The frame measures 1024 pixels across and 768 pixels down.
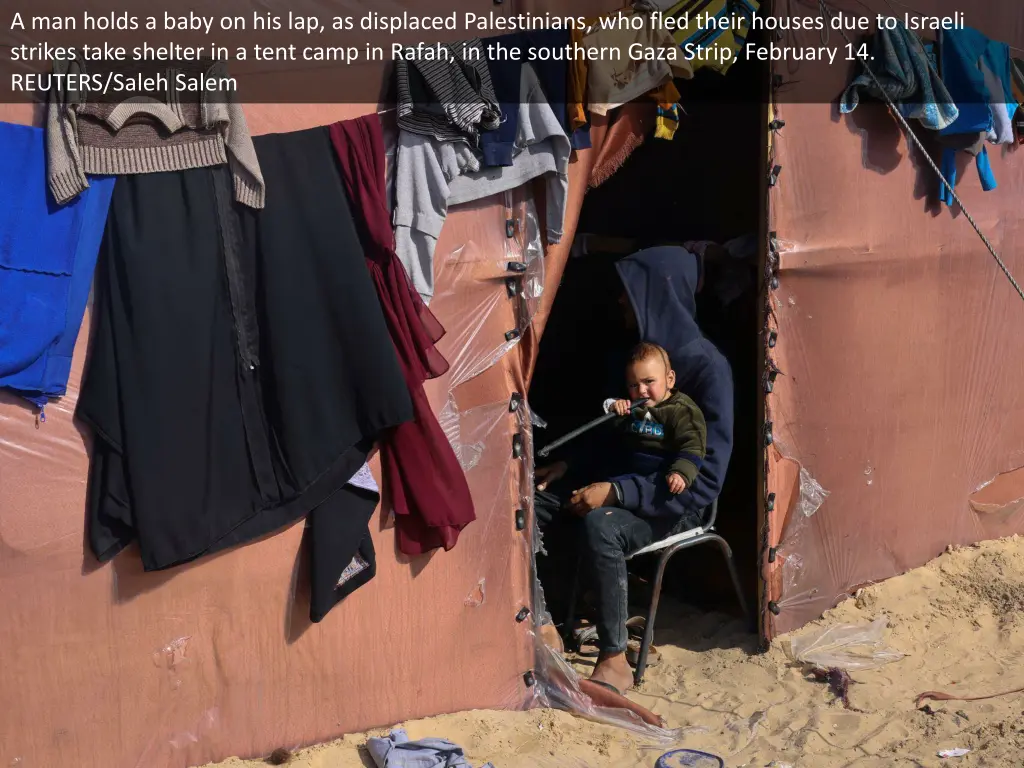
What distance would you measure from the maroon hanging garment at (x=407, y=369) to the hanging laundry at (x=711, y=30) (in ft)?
4.02

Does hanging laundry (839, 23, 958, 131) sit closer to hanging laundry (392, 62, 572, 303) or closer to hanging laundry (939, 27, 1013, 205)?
hanging laundry (939, 27, 1013, 205)

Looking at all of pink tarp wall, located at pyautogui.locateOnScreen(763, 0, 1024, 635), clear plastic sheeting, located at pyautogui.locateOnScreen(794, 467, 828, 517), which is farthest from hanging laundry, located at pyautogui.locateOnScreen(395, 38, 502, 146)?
clear plastic sheeting, located at pyautogui.locateOnScreen(794, 467, 828, 517)

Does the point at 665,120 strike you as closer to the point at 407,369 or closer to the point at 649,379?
the point at 649,379

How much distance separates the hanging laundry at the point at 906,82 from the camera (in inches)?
170

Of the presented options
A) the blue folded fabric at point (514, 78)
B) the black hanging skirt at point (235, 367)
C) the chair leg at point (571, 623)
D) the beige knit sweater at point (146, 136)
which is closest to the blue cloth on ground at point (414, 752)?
the black hanging skirt at point (235, 367)

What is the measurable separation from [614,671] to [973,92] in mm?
2877

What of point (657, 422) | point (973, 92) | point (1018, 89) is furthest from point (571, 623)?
point (1018, 89)

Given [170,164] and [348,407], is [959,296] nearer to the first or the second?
[348,407]

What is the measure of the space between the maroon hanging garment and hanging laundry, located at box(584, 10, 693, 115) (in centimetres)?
78

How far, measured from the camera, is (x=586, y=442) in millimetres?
4598

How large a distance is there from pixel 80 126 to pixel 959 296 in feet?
13.1

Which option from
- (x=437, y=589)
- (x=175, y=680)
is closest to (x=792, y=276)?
(x=437, y=589)

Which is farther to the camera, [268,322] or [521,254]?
[521,254]

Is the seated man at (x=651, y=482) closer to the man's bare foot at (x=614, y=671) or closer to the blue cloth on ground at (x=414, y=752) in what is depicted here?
the man's bare foot at (x=614, y=671)
